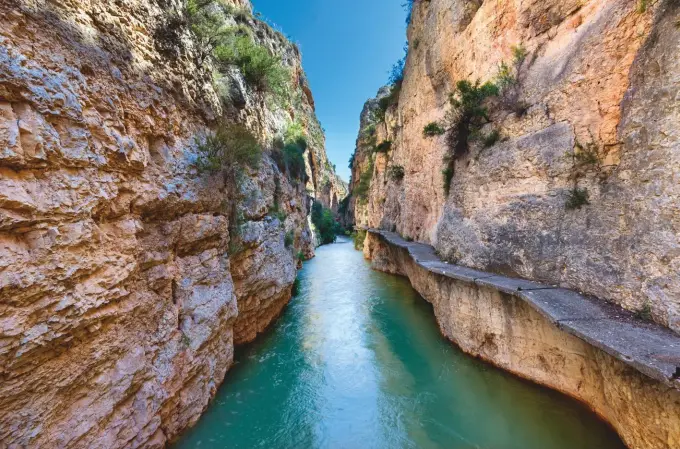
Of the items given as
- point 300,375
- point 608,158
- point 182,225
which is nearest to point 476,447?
point 300,375

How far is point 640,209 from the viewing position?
11.8ft

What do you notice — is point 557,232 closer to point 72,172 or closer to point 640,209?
point 640,209

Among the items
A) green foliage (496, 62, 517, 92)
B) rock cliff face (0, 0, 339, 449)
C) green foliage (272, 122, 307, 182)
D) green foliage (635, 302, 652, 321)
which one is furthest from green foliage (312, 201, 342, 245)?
green foliage (635, 302, 652, 321)

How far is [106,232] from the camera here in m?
3.26

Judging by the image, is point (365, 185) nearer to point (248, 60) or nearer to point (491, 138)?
point (248, 60)

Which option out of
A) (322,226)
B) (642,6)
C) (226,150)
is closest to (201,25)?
(226,150)

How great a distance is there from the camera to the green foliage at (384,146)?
19844 millimetres

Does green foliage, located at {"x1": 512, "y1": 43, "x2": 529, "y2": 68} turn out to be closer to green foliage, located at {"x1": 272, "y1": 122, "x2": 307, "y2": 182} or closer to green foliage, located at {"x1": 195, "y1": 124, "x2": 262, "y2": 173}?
green foliage, located at {"x1": 195, "y1": 124, "x2": 262, "y2": 173}

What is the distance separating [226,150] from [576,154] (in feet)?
22.0

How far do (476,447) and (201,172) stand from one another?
6469mm

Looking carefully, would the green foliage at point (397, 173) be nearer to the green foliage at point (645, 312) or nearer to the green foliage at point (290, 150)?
the green foliage at point (290, 150)

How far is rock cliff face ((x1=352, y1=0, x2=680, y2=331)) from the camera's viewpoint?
3424 mm

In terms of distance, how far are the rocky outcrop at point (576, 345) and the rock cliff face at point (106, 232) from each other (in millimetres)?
5261

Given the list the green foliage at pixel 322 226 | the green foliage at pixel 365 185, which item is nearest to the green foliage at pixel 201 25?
the green foliage at pixel 365 185
